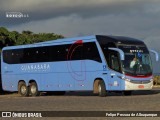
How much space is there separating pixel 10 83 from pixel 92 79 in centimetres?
872

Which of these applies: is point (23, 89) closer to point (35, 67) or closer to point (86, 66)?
point (35, 67)

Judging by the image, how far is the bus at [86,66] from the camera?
29.3 m

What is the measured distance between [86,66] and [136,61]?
297 cm

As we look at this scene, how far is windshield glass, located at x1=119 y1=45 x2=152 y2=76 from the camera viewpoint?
29.4 metres

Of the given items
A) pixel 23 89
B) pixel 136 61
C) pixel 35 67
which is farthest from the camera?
pixel 23 89

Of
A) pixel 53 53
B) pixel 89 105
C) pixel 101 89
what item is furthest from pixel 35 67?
pixel 89 105

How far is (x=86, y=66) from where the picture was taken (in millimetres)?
30578

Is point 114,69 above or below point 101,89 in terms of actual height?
above

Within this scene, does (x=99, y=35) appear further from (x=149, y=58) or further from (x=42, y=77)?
(x=42, y=77)

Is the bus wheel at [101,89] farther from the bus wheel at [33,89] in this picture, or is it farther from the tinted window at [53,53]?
the bus wheel at [33,89]

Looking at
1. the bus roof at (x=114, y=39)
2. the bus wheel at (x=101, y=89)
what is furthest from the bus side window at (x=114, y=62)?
the bus wheel at (x=101, y=89)

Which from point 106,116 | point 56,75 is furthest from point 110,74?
point 106,116

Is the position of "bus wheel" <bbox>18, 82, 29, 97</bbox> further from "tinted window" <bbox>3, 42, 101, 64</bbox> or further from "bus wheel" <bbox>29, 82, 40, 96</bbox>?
"tinted window" <bbox>3, 42, 101, 64</bbox>

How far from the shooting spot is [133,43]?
30.4 m
